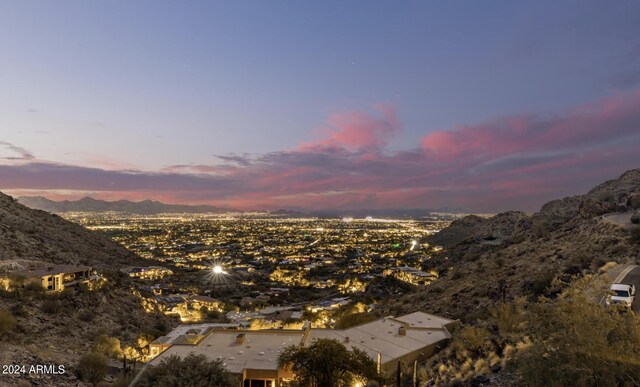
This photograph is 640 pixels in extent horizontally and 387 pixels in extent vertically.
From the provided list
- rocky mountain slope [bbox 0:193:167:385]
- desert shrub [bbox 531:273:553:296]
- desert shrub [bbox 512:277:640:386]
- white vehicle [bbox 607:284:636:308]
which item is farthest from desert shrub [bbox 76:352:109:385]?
desert shrub [bbox 531:273:553:296]

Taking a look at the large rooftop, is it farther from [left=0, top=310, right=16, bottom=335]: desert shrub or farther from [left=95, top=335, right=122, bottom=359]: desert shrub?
[left=0, top=310, right=16, bottom=335]: desert shrub

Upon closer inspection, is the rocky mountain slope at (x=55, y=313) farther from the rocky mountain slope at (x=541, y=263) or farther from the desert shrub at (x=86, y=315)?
the rocky mountain slope at (x=541, y=263)

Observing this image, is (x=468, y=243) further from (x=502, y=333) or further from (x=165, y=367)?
(x=165, y=367)

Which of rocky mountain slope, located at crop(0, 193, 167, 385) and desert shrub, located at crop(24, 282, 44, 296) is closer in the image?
rocky mountain slope, located at crop(0, 193, 167, 385)

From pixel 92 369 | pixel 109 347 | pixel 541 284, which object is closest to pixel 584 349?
pixel 541 284

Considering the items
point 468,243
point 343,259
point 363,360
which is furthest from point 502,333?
Answer: point 343,259

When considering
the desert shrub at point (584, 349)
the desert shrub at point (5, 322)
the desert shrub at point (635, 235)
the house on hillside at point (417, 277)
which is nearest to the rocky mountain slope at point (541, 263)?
the desert shrub at point (635, 235)

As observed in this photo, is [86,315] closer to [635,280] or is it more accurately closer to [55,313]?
[55,313]
